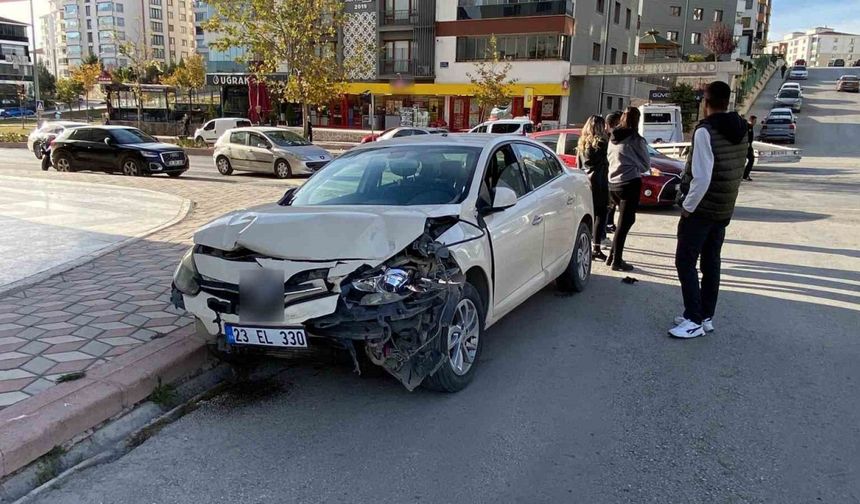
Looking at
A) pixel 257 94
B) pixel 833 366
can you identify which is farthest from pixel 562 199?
pixel 257 94

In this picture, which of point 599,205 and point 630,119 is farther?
point 599,205

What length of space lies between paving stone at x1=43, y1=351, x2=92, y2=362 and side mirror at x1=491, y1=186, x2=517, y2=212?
9.97 ft

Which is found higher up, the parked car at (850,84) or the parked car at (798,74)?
the parked car at (798,74)

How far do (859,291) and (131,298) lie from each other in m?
7.31

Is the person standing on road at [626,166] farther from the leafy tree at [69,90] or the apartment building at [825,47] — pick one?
the apartment building at [825,47]

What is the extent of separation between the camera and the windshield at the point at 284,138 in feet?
65.2

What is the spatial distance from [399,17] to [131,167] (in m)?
31.5

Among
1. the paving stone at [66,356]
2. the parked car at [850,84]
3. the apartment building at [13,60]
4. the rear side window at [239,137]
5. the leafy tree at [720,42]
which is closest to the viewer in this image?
the paving stone at [66,356]

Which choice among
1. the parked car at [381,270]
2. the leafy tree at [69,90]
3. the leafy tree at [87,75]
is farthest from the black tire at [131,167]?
the leafy tree at [69,90]

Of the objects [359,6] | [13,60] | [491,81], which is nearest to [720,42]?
[491,81]

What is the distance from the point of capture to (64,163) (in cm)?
1942

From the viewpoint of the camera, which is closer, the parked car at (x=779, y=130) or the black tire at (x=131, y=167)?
the black tire at (x=131, y=167)

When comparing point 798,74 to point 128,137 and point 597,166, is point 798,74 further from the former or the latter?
point 597,166

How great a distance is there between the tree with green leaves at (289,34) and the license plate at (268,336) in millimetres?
25658
